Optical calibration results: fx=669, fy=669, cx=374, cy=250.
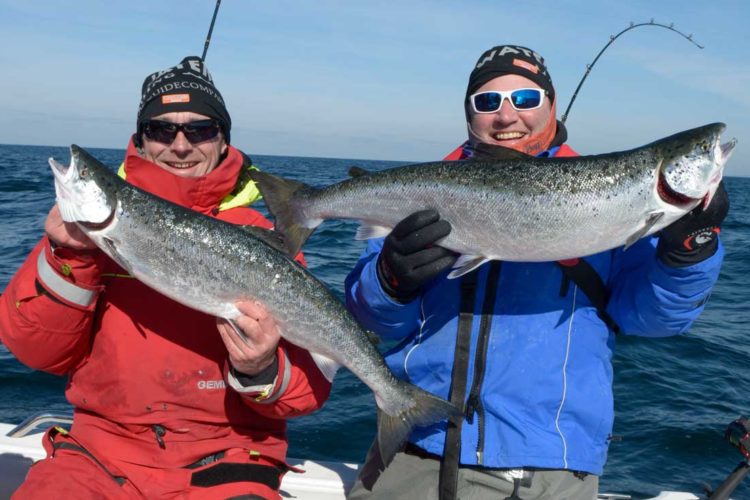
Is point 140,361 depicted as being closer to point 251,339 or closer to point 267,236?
point 251,339

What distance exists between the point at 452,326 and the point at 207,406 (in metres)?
1.53

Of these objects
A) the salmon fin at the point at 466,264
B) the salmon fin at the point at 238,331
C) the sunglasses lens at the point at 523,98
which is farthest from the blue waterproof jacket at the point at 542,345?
the sunglasses lens at the point at 523,98

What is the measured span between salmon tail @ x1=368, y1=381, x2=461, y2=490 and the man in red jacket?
0.49 meters

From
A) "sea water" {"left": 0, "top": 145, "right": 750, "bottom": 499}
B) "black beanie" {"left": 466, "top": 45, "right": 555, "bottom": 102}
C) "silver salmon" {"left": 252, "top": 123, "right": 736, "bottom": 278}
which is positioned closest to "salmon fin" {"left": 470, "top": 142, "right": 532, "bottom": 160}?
"silver salmon" {"left": 252, "top": 123, "right": 736, "bottom": 278}

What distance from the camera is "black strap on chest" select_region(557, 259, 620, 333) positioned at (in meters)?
3.97

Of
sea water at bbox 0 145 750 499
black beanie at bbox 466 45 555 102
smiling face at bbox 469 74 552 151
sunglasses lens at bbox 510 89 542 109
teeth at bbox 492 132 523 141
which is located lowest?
sea water at bbox 0 145 750 499

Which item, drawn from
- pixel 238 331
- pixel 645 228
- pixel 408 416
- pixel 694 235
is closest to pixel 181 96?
pixel 238 331

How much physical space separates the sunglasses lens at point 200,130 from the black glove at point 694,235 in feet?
8.91

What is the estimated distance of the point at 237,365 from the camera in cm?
370

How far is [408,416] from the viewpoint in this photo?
12.6ft

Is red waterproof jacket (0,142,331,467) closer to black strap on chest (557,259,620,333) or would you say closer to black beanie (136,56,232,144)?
black beanie (136,56,232,144)

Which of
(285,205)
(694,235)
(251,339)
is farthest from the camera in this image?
(285,205)

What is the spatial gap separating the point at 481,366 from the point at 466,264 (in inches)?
23.4

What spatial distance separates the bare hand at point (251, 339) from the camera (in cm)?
366
